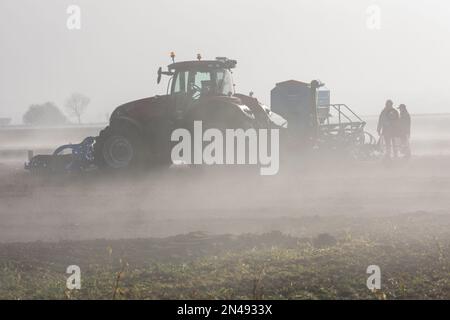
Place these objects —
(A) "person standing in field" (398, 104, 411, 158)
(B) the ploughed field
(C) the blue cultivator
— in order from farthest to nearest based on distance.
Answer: (A) "person standing in field" (398, 104, 411, 158) < (C) the blue cultivator < (B) the ploughed field

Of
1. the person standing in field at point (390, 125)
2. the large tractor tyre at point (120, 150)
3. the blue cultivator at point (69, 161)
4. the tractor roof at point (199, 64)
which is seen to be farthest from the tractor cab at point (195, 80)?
the person standing in field at point (390, 125)

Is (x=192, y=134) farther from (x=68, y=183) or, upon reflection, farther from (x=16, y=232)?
(x=16, y=232)

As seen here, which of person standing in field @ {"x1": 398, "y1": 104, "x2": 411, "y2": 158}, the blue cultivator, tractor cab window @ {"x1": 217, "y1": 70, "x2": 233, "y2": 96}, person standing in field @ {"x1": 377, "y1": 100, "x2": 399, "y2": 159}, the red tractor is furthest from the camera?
person standing in field @ {"x1": 398, "y1": 104, "x2": 411, "y2": 158}

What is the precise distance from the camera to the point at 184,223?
33.8ft

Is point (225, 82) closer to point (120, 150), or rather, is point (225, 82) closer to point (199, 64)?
point (199, 64)

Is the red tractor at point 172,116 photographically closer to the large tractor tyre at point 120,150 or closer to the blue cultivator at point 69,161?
the large tractor tyre at point 120,150

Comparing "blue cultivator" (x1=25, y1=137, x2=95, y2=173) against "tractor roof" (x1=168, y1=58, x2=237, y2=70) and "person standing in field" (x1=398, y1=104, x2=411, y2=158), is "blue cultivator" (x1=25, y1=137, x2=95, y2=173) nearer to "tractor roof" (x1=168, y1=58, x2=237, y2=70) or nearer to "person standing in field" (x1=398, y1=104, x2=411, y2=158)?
"tractor roof" (x1=168, y1=58, x2=237, y2=70)

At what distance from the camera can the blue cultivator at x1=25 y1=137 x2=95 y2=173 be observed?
15.6 m

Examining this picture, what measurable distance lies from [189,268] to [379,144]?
1316cm

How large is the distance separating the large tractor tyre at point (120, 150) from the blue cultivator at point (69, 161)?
0.45 meters

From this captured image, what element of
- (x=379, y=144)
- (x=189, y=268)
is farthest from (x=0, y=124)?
(x=189, y=268)

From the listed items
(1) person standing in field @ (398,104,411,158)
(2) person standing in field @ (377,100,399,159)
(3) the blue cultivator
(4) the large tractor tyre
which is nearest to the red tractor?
(4) the large tractor tyre

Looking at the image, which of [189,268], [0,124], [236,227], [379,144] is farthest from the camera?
[0,124]

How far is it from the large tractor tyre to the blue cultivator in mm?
448
